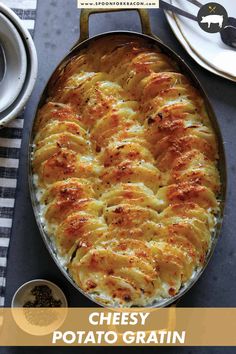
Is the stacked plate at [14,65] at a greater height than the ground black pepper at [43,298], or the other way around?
the stacked plate at [14,65]

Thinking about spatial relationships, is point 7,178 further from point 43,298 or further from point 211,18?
point 211,18

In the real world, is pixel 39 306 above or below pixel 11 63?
below

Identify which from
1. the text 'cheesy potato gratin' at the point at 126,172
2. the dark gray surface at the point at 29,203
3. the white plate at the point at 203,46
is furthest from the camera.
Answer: the white plate at the point at 203,46

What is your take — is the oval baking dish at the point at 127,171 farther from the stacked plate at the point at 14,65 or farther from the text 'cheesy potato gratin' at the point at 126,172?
the stacked plate at the point at 14,65

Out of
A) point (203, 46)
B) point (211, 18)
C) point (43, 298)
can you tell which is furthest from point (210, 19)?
point (43, 298)

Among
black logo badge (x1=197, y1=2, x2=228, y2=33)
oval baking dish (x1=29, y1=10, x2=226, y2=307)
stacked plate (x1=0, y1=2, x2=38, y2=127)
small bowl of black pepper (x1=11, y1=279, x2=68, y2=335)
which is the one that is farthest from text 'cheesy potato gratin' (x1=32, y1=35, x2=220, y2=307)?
black logo badge (x1=197, y1=2, x2=228, y2=33)

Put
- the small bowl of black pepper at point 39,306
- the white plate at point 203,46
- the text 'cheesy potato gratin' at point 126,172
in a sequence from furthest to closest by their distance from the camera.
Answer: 1. the white plate at point 203,46
2. the small bowl of black pepper at point 39,306
3. the text 'cheesy potato gratin' at point 126,172

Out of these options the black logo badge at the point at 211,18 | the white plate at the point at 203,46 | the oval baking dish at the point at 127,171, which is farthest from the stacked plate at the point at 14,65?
the black logo badge at the point at 211,18
